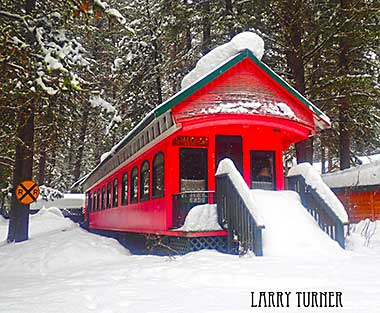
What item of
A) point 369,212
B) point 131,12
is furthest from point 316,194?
point 131,12

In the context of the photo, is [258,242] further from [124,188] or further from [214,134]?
[124,188]

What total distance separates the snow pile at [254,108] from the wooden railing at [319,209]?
173cm

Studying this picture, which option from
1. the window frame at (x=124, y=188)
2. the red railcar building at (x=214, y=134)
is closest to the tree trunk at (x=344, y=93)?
the red railcar building at (x=214, y=134)

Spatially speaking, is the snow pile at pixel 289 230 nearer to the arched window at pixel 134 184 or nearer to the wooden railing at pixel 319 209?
the wooden railing at pixel 319 209

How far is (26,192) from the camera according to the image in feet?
41.9

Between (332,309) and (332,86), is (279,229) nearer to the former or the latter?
(332,309)

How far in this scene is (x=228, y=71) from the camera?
1105 centimetres

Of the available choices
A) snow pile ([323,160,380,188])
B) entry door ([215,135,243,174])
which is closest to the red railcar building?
entry door ([215,135,243,174])

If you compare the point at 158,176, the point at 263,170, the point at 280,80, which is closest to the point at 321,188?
the point at 263,170

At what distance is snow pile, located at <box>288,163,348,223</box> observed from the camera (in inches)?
370

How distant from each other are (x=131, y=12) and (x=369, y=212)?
21801mm

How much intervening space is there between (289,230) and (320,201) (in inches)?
44.7

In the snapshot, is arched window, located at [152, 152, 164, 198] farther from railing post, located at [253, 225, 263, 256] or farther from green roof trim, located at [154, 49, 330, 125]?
railing post, located at [253, 225, 263, 256]

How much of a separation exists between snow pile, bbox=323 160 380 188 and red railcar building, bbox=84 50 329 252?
10.1ft
